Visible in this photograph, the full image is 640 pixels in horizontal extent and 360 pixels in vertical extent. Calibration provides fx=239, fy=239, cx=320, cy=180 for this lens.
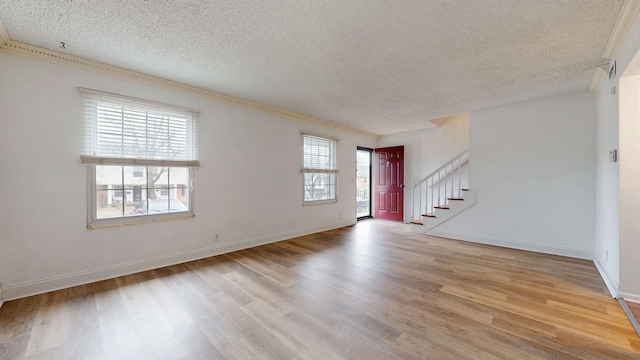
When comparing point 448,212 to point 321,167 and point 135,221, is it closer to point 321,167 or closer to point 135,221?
point 321,167

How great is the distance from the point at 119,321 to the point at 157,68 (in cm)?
271

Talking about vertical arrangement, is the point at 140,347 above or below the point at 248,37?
below

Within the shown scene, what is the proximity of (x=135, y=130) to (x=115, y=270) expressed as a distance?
1.74 meters

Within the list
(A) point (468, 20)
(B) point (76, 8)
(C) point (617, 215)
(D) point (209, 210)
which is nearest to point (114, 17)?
(B) point (76, 8)

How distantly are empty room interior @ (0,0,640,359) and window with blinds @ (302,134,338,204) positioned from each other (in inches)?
29.8

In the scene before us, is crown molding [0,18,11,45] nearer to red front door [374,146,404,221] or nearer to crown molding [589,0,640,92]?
crown molding [589,0,640,92]

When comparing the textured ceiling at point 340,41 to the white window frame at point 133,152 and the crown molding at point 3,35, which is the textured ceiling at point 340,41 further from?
the white window frame at point 133,152

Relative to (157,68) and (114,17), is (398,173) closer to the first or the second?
(157,68)

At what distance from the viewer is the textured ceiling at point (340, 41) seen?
73.9 inches

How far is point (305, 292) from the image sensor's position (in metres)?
2.54

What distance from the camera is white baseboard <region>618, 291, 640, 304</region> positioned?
2.29 meters

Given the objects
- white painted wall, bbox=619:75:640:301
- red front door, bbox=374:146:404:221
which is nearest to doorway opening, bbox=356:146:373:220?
red front door, bbox=374:146:404:221

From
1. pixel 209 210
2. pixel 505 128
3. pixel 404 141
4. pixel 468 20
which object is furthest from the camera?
pixel 404 141

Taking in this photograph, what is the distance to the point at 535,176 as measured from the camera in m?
3.99
